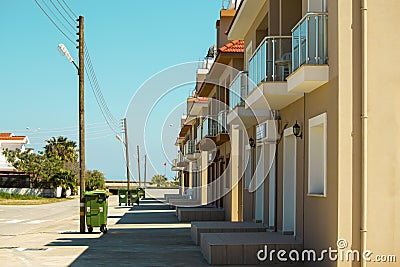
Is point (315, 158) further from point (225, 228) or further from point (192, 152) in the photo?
point (192, 152)

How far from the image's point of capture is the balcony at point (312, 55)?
1166cm

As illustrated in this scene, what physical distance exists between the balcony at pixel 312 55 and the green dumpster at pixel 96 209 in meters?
10.7

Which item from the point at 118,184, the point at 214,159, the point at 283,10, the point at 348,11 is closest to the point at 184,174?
the point at 214,159

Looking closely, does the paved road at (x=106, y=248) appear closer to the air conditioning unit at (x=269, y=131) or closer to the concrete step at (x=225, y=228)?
the concrete step at (x=225, y=228)

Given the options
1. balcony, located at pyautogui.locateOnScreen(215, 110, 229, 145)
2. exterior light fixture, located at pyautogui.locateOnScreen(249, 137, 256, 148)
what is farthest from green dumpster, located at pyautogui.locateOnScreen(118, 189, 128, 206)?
exterior light fixture, located at pyautogui.locateOnScreen(249, 137, 256, 148)

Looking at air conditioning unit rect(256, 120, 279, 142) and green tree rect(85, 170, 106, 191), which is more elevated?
air conditioning unit rect(256, 120, 279, 142)

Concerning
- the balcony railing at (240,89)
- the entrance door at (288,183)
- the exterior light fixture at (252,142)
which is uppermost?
the balcony railing at (240,89)

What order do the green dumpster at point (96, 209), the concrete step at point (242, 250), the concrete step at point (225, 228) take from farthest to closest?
the green dumpster at point (96, 209) < the concrete step at point (225, 228) < the concrete step at point (242, 250)

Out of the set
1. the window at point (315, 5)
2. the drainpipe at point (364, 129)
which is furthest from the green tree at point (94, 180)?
the drainpipe at point (364, 129)

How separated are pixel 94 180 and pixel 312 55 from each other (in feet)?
223

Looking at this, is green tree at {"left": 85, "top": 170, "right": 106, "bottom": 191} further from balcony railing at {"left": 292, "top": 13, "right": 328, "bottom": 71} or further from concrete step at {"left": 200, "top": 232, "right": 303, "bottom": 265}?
balcony railing at {"left": 292, "top": 13, "right": 328, "bottom": 71}

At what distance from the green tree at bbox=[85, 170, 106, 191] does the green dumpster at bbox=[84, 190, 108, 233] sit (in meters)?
54.0

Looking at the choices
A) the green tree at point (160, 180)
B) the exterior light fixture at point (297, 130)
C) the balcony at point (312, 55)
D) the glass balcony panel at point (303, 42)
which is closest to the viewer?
the balcony at point (312, 55)

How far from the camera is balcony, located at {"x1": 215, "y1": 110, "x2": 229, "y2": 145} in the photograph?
82.7ft
